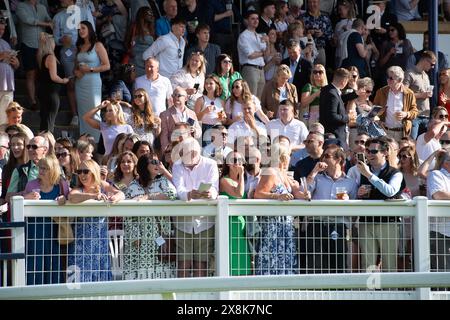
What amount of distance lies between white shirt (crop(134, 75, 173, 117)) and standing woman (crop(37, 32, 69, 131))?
101 cm

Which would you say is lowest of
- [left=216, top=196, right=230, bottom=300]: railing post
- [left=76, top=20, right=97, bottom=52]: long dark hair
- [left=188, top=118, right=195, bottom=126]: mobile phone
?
[left=216, top=196, right=230, bottom=300]: railing post

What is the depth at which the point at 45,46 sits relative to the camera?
16.5 meters

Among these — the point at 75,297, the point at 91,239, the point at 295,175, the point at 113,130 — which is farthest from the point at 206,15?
the point at 75,297

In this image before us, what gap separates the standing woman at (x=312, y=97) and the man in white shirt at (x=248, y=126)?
1.14 meters

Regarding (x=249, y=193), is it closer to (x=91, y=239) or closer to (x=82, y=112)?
(x=91, y=239)

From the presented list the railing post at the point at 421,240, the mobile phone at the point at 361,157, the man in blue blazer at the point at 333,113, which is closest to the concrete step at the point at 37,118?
the man in blue blazer at the point at 333,113

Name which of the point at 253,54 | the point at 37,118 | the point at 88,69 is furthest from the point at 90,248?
the point at 253,54

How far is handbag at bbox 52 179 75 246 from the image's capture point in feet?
36.2

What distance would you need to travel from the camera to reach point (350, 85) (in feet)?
54.9

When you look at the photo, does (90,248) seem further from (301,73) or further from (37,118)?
(301,73)

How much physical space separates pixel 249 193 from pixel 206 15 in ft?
20.7

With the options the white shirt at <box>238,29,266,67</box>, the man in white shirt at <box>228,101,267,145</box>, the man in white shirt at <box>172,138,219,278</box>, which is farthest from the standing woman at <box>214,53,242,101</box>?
the man in white shirt at <box>172,138,219,278</box>

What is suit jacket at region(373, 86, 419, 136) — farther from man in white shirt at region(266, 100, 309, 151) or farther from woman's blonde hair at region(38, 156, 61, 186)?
woman's blonde hair at region(38, 156, 61, 186)
